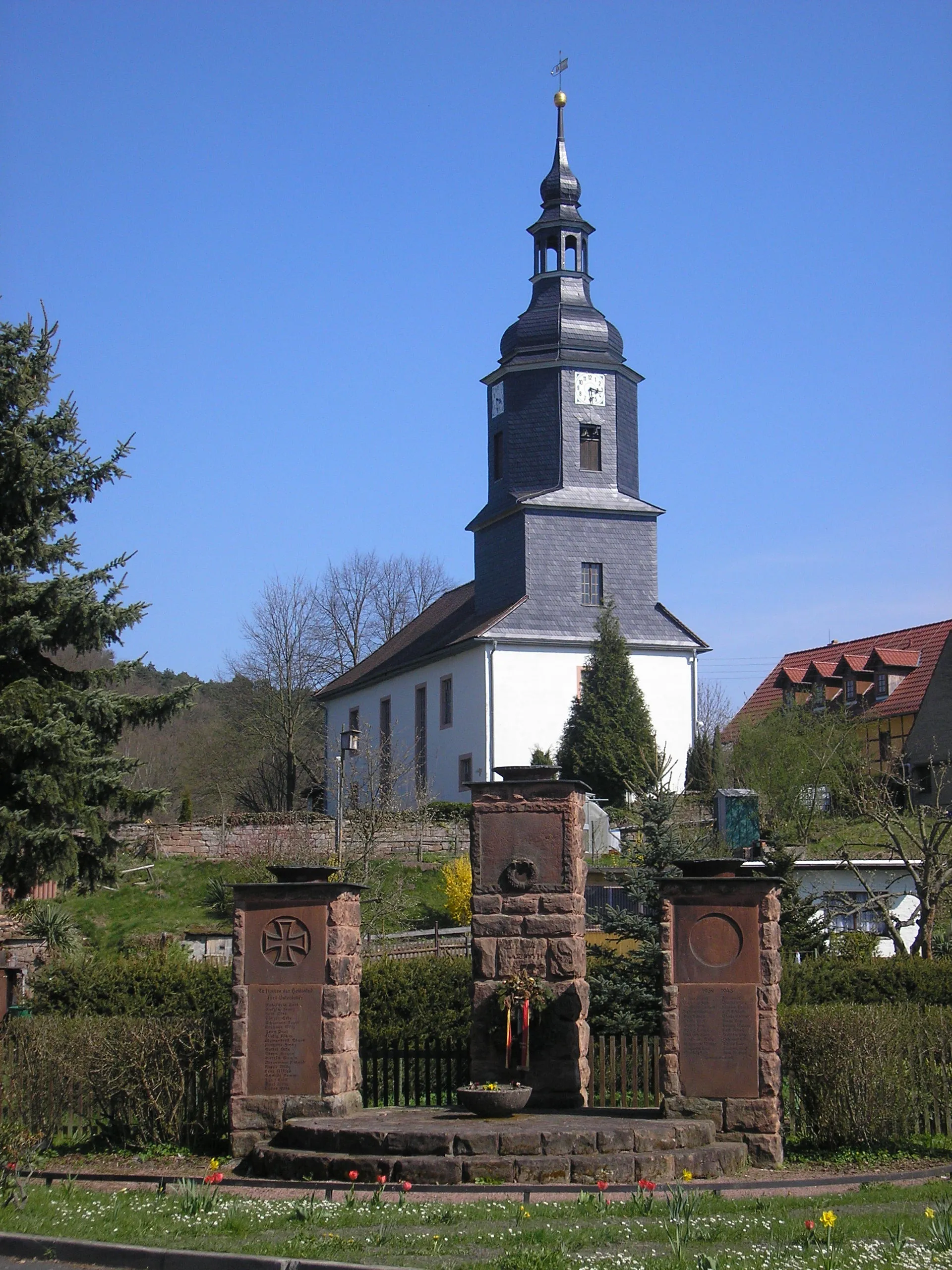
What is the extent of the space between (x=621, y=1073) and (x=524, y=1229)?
14.8 feet

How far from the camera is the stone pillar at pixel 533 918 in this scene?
12.8m

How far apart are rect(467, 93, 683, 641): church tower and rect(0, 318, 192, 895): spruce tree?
26.3 m

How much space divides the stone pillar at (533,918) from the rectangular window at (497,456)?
35.1m

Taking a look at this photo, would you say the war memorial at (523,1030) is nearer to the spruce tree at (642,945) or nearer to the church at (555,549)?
the spruce tree at (642,945)

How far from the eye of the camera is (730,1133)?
459 inches

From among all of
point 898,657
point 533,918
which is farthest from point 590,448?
point 533,918

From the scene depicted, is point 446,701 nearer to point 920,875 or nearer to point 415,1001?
point 920,875

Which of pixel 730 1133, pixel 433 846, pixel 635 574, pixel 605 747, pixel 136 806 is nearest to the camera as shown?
pixel 730 1133

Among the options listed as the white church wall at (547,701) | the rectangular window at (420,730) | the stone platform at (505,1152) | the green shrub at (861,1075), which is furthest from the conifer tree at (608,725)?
the stone platform at (505,1152)

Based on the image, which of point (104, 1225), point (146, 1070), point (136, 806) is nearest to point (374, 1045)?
point (146, 1070)

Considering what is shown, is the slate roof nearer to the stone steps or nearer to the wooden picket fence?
the wooden picket fence

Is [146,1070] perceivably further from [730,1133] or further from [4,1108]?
[730,1133]

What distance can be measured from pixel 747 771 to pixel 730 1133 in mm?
29076

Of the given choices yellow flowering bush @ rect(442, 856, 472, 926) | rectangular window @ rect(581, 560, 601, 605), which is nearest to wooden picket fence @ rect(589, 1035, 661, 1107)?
yellow flowering bush @ rect(442, 856, 472, 926)
